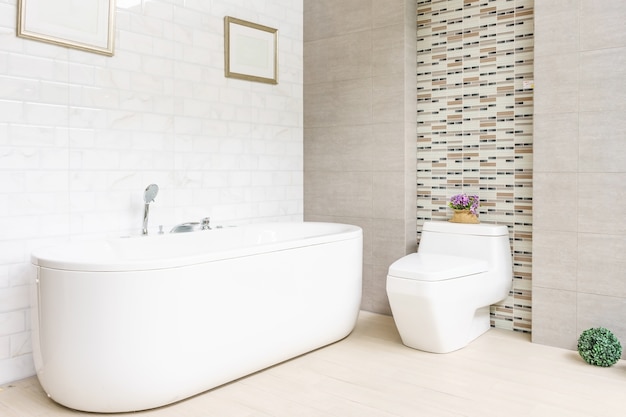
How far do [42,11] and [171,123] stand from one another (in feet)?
3.09

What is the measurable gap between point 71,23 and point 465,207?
2592mm

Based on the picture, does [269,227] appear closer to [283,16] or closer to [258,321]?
[258,321]

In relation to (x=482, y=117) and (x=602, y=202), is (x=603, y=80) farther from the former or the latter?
(x=482, y=117)

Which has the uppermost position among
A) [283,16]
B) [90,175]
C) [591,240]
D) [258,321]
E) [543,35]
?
[283,16]

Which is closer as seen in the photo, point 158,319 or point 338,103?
point 158,319

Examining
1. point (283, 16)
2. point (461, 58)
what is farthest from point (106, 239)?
point (461, 58)

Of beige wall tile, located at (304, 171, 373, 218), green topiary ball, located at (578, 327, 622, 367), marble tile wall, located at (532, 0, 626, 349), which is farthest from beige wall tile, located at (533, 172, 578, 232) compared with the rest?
beige wall tile, located at (304, 171, 373, 218)

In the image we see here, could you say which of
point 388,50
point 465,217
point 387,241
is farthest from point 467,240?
Result: point 388,50

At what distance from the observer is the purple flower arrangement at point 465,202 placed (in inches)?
139

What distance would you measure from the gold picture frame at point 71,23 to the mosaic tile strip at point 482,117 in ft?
7.03

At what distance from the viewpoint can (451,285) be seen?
9.79ft

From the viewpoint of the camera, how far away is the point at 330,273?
3.11 metres

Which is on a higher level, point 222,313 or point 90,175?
point 90,175

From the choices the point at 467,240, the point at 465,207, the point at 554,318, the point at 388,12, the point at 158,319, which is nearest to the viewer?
the point at 158,319
